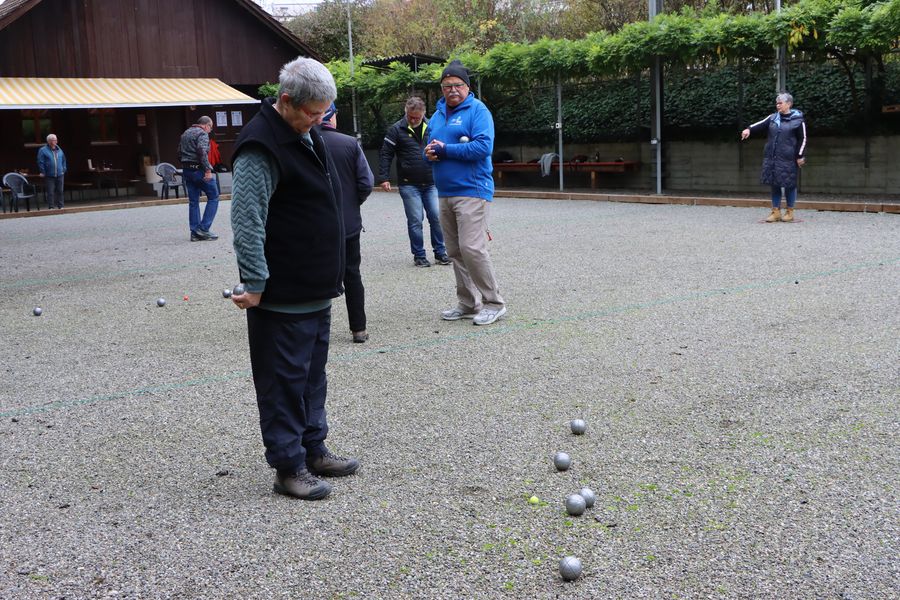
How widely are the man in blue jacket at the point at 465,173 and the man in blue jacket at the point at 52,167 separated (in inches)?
708

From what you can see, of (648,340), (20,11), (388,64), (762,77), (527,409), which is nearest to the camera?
(527,409)

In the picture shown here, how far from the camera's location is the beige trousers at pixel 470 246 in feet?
25.1

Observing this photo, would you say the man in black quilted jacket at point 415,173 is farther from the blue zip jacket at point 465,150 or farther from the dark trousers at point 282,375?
the dark trousers at point 282,375

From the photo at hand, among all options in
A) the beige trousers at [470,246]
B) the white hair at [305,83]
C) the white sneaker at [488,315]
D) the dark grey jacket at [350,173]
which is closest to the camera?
the white hair at [305,83]

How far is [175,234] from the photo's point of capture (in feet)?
54.4

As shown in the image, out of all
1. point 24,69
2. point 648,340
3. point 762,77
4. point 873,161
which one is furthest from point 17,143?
point 648,340

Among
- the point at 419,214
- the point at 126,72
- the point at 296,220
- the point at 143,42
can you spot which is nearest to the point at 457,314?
the point at 419,214

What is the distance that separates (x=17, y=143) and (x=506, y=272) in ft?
66.9

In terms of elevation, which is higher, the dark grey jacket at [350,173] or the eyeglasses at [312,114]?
the eyeglasses at [312,114]

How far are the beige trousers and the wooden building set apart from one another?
19088 millimetres

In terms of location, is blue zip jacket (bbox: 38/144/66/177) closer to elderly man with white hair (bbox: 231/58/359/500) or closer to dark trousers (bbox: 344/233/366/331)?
dark trousers (bbox: 344/233/366/331)

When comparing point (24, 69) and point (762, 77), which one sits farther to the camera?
point (24, 69)

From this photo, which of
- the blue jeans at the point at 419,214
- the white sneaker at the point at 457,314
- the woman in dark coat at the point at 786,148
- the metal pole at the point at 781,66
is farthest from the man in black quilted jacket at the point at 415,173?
the metal pole at the point at 781,66

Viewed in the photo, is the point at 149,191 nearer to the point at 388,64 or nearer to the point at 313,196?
the point at 388,64
